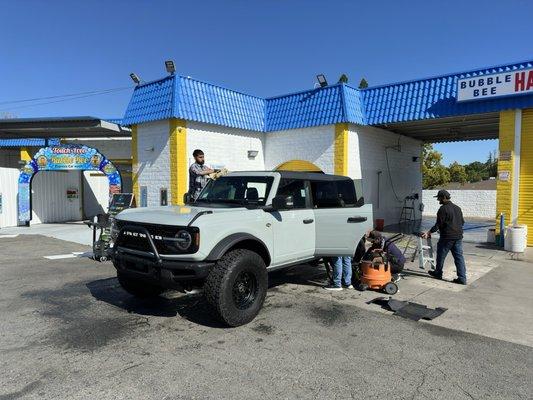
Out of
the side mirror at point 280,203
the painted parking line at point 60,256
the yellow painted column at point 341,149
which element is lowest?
the painted parking line at point 60,256

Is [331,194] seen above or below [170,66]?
below

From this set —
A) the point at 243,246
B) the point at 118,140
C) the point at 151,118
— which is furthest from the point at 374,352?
the point at 118,140

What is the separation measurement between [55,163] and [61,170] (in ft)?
3.69

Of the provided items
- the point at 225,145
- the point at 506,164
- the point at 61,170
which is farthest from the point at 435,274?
the point at 61,170

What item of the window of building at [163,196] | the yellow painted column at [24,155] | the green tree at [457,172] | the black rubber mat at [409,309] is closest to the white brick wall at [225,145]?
the window of building at [163,196]

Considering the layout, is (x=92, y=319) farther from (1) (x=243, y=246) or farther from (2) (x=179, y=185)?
(2) (x=179, y=185)

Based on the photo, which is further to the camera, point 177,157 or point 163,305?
point 177,157

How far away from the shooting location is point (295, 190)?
6023 mm

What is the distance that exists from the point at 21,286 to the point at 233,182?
13.4 ft

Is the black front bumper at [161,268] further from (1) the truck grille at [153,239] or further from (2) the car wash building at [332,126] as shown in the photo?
(2) the car wash building at [332,126]

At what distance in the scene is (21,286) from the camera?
22.1 ft

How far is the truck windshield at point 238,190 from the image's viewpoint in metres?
5.73

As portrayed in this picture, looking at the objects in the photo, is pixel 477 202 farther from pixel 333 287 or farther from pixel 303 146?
pixel 333 287

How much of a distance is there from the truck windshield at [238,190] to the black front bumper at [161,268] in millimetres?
1472
